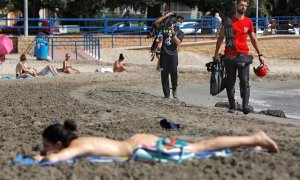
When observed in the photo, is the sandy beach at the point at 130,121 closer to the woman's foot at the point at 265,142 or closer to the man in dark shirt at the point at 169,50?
the woman's foot at the point at 265,142

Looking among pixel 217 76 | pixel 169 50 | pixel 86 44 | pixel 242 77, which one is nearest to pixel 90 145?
pixel 242 77

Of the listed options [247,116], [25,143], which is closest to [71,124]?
[25,143]

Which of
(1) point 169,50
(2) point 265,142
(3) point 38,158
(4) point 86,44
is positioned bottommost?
(4) point 86,44

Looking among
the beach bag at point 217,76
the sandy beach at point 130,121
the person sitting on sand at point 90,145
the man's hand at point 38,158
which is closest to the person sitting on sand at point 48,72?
the sandy beach at point 130,121

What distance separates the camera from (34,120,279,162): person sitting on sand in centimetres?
763

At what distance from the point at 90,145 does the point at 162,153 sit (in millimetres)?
694

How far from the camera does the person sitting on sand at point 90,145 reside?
7633mm

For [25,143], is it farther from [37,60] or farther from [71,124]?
[37,60]

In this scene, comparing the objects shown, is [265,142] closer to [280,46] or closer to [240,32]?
[240,32]

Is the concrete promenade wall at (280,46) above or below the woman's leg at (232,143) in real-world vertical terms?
below

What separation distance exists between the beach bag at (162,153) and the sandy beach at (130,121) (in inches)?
5.3

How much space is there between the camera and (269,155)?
791 cm

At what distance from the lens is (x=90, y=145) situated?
7.68m

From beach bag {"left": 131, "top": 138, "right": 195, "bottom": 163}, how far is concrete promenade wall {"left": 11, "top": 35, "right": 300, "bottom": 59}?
27253mm
